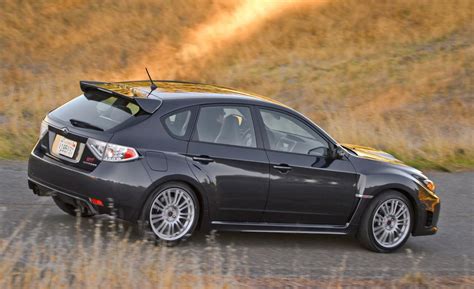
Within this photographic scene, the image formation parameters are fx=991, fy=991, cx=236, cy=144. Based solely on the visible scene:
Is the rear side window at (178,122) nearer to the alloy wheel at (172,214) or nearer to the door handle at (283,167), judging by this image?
the alloy wheel at (172,214)

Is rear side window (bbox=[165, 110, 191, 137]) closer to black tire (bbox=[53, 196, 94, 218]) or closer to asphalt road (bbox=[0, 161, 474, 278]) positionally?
asphalt road (bbox=[0, 161, 474, 278])

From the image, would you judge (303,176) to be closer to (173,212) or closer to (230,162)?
(230,162)

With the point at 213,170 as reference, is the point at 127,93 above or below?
above

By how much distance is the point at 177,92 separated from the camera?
936 cm

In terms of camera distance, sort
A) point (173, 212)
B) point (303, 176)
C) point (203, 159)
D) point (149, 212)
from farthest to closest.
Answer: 1. point (303, 176)
2. point (203, 159)
3. point (173, 212)
4. point (149, 212)

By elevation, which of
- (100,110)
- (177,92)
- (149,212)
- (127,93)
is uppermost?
(177,92)

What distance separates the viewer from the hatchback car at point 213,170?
8.66 m

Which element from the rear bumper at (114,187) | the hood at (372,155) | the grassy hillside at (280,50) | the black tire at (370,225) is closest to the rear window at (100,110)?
the rear bumper at (114,187)

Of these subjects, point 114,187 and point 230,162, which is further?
point 230,162

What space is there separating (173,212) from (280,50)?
21.1 meters

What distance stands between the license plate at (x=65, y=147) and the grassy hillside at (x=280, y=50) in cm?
1373

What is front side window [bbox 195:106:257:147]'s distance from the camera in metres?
9.11

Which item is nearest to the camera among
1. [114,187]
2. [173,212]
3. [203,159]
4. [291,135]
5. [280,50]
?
[114,187]

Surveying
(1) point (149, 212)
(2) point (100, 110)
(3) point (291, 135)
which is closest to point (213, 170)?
(1) point (149, 212)
